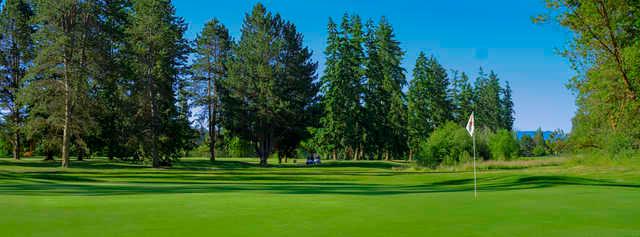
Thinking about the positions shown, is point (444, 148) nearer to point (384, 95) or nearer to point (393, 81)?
point (384, 95)

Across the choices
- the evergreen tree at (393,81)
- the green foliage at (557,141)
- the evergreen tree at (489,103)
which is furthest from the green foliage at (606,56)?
the evergreen tree at (489,103)

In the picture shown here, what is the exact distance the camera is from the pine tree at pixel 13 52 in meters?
48.8

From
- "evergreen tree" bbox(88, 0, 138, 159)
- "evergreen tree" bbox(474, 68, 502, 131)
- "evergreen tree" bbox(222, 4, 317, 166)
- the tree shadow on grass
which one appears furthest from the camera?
"evergreen tree" bbox(474, 68, 502, 131)

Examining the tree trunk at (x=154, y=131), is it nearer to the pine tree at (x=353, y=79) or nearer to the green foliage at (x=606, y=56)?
the pine tree at (x=353, y=79)

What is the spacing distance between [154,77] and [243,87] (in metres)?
14.7

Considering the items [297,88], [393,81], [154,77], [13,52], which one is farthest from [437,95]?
[13,52]

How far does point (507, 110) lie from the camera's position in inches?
5010

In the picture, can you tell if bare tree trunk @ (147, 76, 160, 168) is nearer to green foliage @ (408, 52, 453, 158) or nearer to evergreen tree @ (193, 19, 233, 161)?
evergreen tree @ (193, 19, 233, 161)

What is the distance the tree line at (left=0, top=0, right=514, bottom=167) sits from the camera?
40531 mm

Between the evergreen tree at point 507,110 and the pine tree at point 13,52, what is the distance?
99358 mm

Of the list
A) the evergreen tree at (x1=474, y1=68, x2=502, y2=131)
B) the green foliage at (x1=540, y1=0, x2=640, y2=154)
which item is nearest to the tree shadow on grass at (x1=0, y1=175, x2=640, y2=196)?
the green foliage at (x1=540, y1=0, x2=640, y2=154)

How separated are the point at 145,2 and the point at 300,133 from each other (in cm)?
2359

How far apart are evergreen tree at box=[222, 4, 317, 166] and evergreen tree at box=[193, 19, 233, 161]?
2598 millimetres

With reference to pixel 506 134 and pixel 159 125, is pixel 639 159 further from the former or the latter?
pixel 159 125
